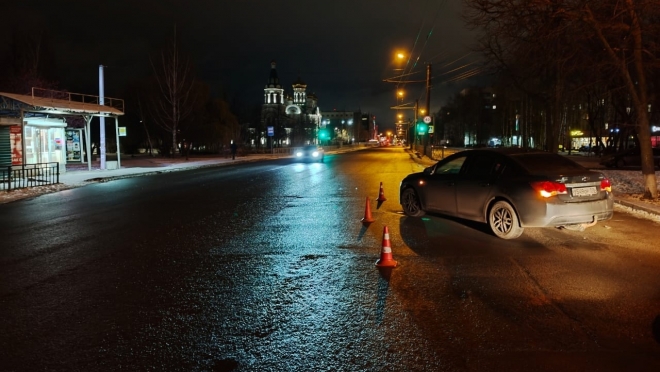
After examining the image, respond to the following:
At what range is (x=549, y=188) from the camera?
8.34 metres

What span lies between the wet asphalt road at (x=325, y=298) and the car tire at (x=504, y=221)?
252 millimetres

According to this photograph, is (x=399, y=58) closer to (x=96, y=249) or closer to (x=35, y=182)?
(x=35, y=182)

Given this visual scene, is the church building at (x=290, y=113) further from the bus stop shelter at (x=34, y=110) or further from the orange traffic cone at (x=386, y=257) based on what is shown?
the orange traffic cone at (x=386, y=257)

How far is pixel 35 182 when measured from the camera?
2205cm

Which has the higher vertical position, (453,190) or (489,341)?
(453,190)

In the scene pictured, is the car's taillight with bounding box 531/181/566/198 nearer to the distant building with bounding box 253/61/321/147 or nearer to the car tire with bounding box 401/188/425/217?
the car tire with bounding box 401/188/425/217

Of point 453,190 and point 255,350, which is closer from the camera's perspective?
point 255,350

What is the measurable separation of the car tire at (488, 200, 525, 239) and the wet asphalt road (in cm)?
25

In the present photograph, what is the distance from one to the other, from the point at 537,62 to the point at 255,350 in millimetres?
19106

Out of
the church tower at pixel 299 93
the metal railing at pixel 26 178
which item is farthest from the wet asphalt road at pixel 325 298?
the church tower at pixel 299 93

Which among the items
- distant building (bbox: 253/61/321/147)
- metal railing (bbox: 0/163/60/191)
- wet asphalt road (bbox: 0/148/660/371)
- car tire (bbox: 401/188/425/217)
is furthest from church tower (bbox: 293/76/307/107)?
wet asphalt road (bbox: 0/148/660/371)

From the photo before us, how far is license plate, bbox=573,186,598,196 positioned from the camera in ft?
27.9

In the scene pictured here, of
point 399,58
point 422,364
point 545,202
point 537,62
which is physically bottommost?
point 422,364

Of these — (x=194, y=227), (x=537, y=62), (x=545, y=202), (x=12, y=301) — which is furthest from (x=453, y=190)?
(x=537, y=62)
